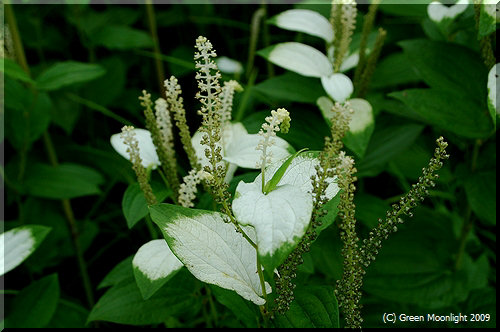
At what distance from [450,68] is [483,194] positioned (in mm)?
235

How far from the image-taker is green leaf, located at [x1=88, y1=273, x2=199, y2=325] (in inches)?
29.8

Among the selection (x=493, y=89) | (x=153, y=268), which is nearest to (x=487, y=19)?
(x=493, y=89)

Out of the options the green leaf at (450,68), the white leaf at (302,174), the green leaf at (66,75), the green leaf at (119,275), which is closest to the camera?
the white leaf at (302,174)

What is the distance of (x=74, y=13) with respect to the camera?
4.64ft

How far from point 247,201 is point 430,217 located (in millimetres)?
704

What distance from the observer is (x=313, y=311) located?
24.1 inches

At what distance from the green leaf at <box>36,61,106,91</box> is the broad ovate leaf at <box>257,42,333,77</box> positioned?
0.38 meters

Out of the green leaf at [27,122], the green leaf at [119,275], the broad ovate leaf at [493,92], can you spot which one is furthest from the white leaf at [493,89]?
the green leaf at [27,122]

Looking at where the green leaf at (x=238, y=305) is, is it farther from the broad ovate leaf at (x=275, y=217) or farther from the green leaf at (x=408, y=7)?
the green leaf at (x=408, y=7)

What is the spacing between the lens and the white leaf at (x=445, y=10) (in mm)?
875

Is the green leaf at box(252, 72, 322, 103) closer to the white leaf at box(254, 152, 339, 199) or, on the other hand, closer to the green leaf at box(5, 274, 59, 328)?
the white leaf at box(254, 152, 339, 199)

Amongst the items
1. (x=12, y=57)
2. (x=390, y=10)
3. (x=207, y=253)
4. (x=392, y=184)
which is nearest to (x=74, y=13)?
(x=12, y=57)

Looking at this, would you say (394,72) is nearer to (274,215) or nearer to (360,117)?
(360,117)

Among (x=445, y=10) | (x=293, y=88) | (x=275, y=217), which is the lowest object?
(x=275, y=217)
